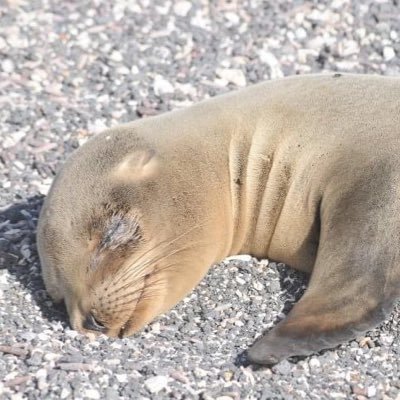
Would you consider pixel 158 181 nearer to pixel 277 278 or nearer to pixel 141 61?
pixel 277 278

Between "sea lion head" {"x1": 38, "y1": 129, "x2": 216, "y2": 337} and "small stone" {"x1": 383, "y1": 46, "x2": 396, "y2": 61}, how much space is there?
2.96 meters

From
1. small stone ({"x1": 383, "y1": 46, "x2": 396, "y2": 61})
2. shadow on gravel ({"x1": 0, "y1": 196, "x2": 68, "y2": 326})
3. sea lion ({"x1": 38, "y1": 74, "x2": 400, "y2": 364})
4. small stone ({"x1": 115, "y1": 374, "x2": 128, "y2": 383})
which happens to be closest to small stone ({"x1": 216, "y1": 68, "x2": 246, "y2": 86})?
small stone ({"x1": 383, "y1": 46, "x2": 396, "y2": 61})

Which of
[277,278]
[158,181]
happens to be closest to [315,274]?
[277,278]

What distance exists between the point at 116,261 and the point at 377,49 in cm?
355

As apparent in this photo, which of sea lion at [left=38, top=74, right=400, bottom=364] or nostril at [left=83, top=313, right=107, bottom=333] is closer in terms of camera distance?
sea lion at [left=38, top=74, right=400, bottom=364]

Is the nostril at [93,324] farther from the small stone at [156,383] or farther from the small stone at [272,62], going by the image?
the small stone at [272,62]

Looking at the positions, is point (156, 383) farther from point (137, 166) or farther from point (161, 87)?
point (161, 87)

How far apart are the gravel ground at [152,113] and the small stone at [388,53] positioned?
1 cm

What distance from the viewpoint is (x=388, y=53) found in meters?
7.67

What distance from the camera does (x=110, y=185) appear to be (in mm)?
5109

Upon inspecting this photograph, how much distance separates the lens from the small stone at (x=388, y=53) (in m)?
7.64

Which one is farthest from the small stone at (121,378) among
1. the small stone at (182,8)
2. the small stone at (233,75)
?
the small stone at (182,8)

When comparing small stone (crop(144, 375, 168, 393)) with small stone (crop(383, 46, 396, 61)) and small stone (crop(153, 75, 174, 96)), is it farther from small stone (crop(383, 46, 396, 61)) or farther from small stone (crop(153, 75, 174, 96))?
small stone (crop(383, 46, 396, 61))

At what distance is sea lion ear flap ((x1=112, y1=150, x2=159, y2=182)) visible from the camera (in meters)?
5.13
